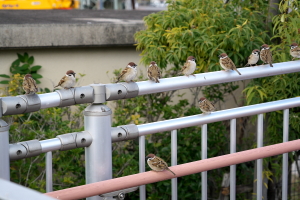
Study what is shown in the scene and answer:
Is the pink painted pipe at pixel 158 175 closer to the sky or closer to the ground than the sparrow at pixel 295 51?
closer to the ground

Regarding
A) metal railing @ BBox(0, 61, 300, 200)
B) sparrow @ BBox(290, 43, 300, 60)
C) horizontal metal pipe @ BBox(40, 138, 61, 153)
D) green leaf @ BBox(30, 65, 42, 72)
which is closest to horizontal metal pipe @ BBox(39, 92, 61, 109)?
metal railing @ BBox(0, 61, 300, 200)

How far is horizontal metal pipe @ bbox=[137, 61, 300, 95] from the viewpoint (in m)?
2.02

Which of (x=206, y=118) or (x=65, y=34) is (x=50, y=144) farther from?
(x=65, y=34)

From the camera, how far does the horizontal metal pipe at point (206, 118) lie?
6.58ft

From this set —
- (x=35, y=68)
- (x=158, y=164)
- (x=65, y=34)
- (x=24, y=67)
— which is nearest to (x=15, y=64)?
(x=24, y=67)

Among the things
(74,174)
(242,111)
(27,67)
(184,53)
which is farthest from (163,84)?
(27,67)

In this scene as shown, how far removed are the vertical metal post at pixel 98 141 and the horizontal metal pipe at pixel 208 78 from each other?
221 millimetres

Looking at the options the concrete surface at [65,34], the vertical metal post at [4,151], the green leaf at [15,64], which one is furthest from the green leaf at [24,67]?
the vertical metal post at [4,151]

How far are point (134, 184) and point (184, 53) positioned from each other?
2649 millimetres

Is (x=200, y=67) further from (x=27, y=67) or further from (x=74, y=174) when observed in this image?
(x=27, y=67)

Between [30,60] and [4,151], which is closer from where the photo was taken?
[4,151]

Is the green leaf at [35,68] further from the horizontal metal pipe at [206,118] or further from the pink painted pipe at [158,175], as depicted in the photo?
the pink painted pipe at [158,175]

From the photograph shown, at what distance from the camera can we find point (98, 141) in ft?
6.20

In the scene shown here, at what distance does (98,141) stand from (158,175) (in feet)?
0.97
